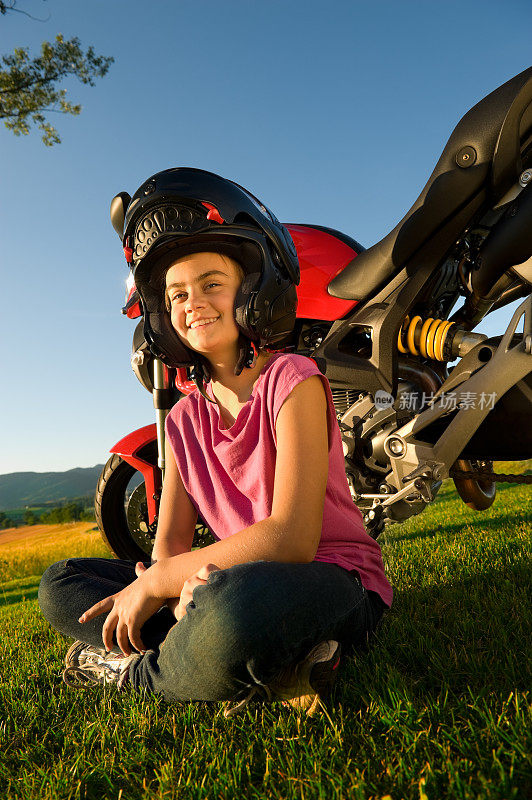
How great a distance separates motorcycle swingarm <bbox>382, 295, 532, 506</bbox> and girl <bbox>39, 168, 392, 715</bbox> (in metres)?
0.75

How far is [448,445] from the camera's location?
7.70ft

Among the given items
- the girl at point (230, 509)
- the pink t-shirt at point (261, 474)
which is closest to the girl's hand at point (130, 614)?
the girl at point (230, 509)

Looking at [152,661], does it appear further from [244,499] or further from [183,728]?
[244,499]

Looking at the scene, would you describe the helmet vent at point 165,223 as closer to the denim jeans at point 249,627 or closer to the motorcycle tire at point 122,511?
the denim jeans at point 249,627

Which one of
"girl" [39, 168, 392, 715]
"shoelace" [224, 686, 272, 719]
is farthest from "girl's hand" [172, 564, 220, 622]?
"shoelace" [224, 686, 272, 719]

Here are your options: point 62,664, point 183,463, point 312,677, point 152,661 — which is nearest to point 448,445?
point 183,463

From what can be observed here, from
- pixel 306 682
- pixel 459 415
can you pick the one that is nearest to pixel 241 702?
pixel 306 682

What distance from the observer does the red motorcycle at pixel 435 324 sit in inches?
89.0

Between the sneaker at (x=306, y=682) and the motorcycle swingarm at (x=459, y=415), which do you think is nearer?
the sneaker at (x=306, y=682)

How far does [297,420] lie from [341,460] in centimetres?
32

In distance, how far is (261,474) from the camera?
1.62m

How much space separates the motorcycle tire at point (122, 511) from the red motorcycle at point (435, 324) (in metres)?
0.63

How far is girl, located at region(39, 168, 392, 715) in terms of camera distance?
4.41 ft

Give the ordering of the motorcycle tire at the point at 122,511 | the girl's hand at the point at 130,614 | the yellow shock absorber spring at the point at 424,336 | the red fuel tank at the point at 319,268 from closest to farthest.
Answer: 1. the girl's hand at the point at 130,614
2. the yellow shock absorber spring at the point at 424,336
3. the red fuel tank at the point at 319,268
4. the motorcycle tire at the point at 122,511
